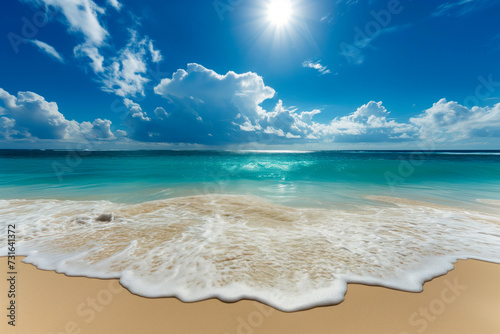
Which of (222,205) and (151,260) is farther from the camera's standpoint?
(222,205)

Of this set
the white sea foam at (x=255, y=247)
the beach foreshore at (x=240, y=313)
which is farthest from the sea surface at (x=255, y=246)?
the beach foreshore at (x=240, y=313)

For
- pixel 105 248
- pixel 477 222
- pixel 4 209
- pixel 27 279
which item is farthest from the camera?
pixel 4 209

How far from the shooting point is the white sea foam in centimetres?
339

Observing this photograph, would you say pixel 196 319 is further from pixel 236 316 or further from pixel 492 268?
pixel 492 268

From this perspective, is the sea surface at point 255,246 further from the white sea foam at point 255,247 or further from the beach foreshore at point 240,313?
the beach foreshore at point 240,313

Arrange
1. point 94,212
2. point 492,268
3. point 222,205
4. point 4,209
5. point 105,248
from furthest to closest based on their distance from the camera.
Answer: point 222,205 < point 4,209 < point 94,212 < point 105,248 < point 492,268

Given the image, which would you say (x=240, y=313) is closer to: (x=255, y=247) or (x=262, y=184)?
(x=255, y=247)

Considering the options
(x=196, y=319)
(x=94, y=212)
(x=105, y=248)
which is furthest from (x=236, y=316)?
(x=94, y=212)

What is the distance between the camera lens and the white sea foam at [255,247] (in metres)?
3.39

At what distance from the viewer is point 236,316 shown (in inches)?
109

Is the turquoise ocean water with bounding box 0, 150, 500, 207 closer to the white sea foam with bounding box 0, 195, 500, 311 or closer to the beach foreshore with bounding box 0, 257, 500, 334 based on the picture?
the white sea foam with bounding box 0, 195, 500, 311

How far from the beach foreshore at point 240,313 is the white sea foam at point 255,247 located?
19 cm

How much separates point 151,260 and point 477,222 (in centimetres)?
1033

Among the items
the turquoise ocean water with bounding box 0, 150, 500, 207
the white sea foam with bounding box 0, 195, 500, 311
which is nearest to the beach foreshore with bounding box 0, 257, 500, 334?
the white sea foam with bounding box 0, 195, 500, 311
